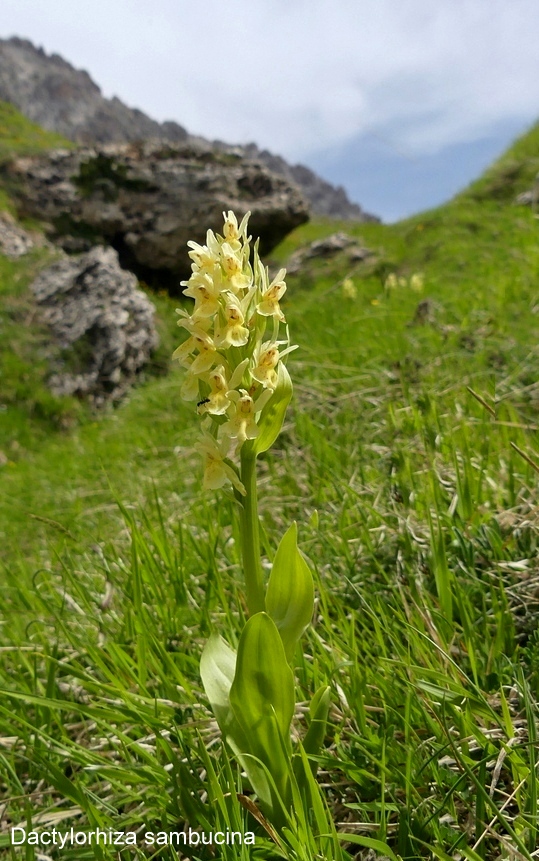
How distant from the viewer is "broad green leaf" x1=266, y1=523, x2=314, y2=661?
1097 millimetres

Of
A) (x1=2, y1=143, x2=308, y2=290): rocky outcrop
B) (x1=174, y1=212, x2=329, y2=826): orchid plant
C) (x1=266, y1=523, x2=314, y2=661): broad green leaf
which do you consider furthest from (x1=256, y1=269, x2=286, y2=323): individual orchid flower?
(x1=2, y1=143, x2=308, y2=290): rocky outcrop

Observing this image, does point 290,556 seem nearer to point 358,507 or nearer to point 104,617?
point 358,507

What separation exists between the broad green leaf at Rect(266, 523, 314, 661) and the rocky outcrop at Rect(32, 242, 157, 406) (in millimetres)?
7298

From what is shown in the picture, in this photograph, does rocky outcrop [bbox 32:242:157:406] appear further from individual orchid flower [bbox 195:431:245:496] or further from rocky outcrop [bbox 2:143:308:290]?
individual orchid flower [bbox 195:431:245:496]

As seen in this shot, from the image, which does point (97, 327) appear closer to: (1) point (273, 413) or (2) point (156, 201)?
(2) point (156, 201)

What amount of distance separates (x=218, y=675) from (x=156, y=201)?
12.3 meters

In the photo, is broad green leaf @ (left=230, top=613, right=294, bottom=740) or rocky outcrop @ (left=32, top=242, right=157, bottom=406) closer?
broad green leaf @ (left=230, top=613, right=294, bottom=740)

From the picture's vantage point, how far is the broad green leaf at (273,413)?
1.20 m

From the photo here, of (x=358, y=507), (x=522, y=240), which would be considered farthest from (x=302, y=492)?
(x=522, y=240)

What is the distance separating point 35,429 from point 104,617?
620cm

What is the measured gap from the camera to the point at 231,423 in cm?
115

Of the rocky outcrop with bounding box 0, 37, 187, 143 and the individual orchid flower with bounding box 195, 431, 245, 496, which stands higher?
the rocky outcrop with bounding box 0, 37, 187, 143

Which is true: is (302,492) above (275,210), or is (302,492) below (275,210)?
below

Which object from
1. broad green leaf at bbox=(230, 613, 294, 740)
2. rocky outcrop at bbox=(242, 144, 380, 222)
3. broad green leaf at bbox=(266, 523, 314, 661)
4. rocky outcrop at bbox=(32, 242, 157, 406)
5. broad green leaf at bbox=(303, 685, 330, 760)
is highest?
rocky outcrop at bbox=(242, 144, 380, 222)
